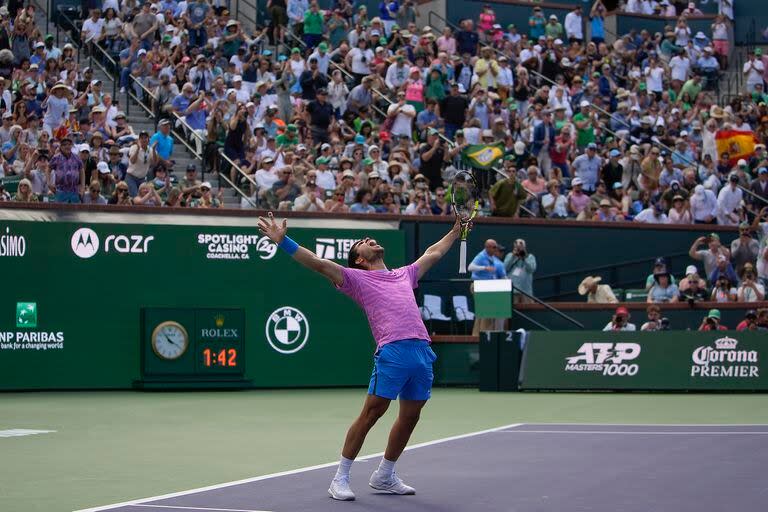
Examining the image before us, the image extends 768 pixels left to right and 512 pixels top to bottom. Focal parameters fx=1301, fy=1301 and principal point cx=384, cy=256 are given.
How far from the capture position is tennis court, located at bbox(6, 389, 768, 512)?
9.25 meters

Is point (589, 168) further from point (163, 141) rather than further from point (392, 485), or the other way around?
point (392, 485)

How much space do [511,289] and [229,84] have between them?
8.52 metres

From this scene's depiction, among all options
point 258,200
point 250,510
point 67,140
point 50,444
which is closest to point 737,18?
point 258,200

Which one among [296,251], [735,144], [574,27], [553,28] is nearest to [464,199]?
[296,251]

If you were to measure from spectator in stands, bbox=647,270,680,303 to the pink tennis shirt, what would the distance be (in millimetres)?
14852

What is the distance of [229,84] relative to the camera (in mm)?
26938

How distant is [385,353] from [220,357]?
12268 mm

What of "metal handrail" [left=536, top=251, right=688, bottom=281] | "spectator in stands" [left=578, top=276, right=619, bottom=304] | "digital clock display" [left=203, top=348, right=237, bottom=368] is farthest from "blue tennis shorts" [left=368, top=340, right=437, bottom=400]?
"metal handrail" [left=536, top=251, right=688, bottom=281]

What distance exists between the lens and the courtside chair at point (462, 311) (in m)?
23.4

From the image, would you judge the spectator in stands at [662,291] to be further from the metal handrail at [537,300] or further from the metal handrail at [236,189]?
the metal handrail at [236,189]

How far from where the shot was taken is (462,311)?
23453 millimetres

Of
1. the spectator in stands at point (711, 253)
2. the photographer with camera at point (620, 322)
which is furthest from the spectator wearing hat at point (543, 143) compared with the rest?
the photographer with camera at point (620, 322)

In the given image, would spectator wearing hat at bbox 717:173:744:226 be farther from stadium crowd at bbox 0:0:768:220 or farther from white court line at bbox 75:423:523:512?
white court line at bbox 75:423:523:512

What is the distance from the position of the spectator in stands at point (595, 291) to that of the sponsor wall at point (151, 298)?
145 inches
